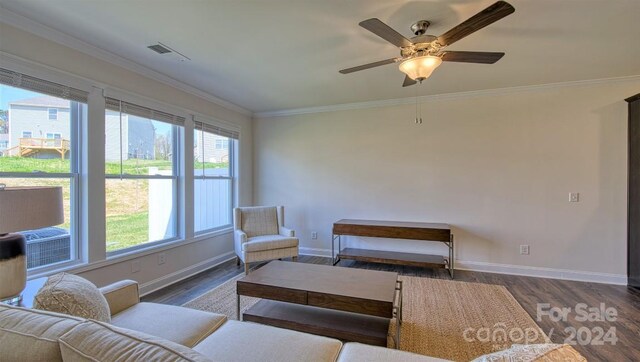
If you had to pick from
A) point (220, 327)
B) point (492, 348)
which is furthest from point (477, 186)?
point (220, 327)

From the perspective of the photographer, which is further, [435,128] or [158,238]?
[435,128]

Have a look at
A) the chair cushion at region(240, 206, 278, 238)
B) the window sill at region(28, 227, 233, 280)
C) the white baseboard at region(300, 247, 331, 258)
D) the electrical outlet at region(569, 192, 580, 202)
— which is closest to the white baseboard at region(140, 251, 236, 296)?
the window sill at region(28, 227, 233, 280)

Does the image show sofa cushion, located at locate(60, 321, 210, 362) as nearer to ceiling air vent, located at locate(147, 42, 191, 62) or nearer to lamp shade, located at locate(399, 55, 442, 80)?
lamp shade, located at locate(399, 55, 442, 80)

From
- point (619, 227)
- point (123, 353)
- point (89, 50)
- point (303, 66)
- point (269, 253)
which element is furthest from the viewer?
point (269, 253)

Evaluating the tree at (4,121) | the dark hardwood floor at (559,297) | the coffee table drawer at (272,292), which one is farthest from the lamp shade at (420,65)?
the tree at (4,121)

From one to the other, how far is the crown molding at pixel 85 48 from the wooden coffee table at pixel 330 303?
244cm

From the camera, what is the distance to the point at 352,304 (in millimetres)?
1991

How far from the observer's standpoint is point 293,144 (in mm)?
4875

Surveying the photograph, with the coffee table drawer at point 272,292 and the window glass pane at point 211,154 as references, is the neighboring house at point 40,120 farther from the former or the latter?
the coffee table drawer at point 272,292

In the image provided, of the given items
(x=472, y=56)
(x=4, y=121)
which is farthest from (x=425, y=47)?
(x=4, y=121)

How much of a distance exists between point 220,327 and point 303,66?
2494mm

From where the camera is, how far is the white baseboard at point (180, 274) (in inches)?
125

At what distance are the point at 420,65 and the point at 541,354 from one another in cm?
190

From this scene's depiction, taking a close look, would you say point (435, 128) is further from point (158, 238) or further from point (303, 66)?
point (158, 238)
